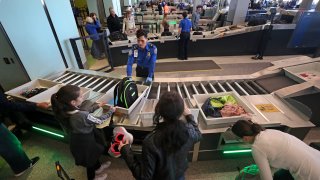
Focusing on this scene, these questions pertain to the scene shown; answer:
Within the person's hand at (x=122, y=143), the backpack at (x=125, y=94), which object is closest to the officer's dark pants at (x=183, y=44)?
the backpack at (x=125, y=94)

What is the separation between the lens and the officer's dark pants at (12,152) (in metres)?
1.88

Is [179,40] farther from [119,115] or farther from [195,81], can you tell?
[119,115]

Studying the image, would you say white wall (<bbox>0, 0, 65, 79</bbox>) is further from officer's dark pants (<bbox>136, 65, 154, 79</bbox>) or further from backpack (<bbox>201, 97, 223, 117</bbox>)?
backpack (<bbox>201, 97, 223, 117</bbox>)

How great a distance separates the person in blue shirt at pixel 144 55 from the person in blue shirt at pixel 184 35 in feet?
9.17

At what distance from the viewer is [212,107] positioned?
202 centimetres

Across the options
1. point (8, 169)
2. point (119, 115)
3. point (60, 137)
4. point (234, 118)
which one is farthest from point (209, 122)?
point (8, 169)

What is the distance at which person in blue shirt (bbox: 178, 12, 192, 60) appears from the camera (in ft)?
16.4

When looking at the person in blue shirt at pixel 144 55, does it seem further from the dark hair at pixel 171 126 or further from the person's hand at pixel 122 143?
the dark hair at pixel 171 126

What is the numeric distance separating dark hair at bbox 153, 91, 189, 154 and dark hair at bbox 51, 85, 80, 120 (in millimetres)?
841

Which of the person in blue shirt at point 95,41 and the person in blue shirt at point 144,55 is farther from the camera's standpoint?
the person in blue shirt at point 95,41

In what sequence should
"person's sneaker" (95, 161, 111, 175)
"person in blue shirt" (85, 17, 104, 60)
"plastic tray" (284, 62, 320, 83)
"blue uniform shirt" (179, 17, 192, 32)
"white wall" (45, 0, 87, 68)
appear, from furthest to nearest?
"blue uniform shirt" (179, 17, 192, 32), "person in blue shirt" (85, 17, 104, 60), "white wall" (45, 0, 87, 68), "plastic tray" (284, 62, 320, 83), "person's sneaker" (95, 161, 111, 175)

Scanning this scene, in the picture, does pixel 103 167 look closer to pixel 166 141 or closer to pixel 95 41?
pixel 166 141

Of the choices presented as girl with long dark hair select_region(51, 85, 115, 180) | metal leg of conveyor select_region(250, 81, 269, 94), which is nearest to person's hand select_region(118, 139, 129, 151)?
girl with long dark hair select_region(51, 85, 115, 180)

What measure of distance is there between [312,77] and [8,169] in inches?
186
